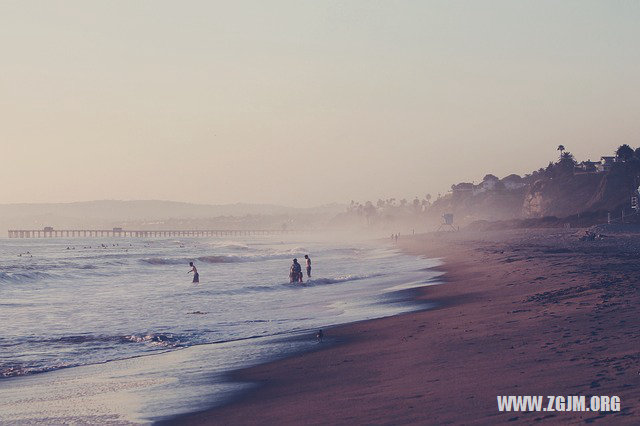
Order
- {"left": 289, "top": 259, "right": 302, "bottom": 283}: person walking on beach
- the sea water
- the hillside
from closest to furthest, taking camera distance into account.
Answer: the sea water
{"left": 289, "top": 259, "right": 302, "bottom": 283}: person walking on beach
the hillside

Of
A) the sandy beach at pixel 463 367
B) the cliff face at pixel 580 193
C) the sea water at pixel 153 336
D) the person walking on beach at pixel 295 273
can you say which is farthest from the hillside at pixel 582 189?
the sandy beach at pixel 463 367

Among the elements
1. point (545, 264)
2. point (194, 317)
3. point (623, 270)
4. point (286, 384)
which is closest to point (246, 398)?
point (286, 384)

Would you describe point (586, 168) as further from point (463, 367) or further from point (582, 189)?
point (463, 367)

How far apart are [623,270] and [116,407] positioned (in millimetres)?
16377

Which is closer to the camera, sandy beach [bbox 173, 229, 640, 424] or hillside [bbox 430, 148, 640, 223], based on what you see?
sandy beach [bbox 173, 229, 640, 424]

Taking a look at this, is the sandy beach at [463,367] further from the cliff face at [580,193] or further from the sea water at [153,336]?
the cliff face at [580,193]

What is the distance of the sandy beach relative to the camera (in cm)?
767

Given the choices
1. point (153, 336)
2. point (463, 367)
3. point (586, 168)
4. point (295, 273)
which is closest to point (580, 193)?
point (586, 168)

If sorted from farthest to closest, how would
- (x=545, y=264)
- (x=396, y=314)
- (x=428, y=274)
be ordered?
(x=428, y=274) < (x=545, y=264) < (x=396, y=314)

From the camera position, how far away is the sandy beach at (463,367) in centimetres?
767

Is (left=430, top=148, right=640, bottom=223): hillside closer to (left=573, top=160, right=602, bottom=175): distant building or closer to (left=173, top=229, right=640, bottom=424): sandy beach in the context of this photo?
(left=573, top=160, right=602, bottom=175): distant building

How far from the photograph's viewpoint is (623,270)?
69.1ft

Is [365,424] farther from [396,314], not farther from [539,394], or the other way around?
[396,314]

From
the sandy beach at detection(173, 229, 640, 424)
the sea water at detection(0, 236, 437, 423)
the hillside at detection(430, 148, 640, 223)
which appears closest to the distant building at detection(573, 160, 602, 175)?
the hillside at detection(430, 148, 640, 223)
